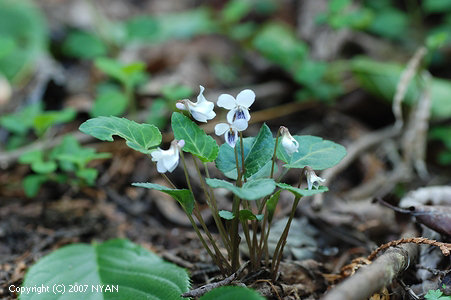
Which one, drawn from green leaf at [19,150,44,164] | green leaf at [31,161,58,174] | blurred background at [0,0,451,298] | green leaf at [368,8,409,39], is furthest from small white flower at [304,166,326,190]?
green leaf at [368,8,409,39]

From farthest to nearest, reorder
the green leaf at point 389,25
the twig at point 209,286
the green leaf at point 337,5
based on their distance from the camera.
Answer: the green leaf at point 389,25 < the green leaf at point 337,5 < the twig at point 209,286

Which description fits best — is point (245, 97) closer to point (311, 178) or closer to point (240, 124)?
point (240, 124)

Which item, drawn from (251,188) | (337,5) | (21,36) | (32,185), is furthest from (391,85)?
(21,36)

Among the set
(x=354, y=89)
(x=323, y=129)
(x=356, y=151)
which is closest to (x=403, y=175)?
(x=356, y=151)

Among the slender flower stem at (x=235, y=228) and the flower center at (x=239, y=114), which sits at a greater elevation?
the flower center at (x=239, y=114)

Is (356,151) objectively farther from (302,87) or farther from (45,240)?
(45,240)

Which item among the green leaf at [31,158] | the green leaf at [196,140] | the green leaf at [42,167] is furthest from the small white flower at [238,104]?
the green leaf at [31,158]

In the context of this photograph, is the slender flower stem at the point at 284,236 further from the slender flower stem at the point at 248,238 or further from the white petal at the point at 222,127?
the white petal at the point at 222,127
